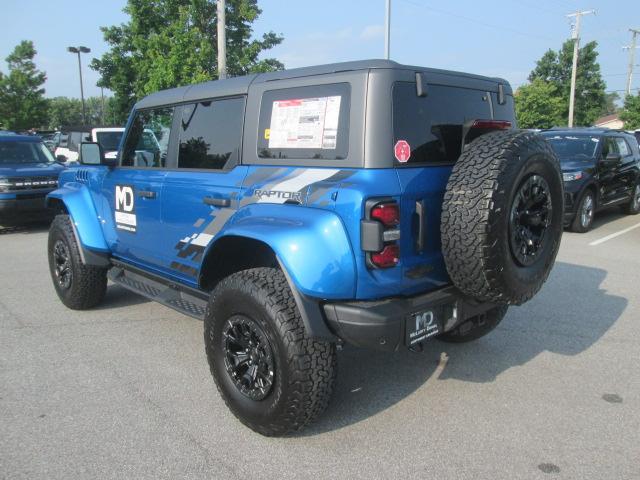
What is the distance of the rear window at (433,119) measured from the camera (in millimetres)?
2799

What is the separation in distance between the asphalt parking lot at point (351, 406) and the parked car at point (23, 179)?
478cm

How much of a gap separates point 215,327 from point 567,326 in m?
3.23

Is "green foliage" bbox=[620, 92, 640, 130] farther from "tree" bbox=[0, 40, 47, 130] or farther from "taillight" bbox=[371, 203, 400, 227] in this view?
"tree" bbox=[0, 40, 47, 130]

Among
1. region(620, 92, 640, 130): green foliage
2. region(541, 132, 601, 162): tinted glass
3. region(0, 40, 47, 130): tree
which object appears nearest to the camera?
region(541, 132, 601, 162): tinted glass

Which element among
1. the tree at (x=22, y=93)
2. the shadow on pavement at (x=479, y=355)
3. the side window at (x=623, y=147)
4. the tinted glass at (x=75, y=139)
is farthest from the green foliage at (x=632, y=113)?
the tree at (x=22, y=93)

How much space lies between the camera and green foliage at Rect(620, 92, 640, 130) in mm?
35562

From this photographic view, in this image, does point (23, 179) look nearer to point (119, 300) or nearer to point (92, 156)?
point (119, 300)

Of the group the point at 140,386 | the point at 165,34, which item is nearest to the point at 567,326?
the point at 140,386

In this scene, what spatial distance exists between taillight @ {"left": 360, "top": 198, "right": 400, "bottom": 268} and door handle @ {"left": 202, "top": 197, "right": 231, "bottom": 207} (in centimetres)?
106

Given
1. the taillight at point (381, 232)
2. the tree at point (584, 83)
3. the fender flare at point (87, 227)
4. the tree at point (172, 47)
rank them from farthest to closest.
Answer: the tree at point (584, 83)
the tree at point (172, 47)
the fender flare at point (87, 227)
the taillight at point (381, 232)

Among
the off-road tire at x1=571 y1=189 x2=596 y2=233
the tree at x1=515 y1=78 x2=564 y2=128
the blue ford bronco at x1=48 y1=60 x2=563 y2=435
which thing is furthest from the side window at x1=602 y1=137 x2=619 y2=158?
the tree at x1=515 y1=78 x2=564 y2=128

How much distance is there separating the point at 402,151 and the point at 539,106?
46382 mm

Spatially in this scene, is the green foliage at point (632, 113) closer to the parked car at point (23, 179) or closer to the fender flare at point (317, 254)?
the parked car at point (23, 179)

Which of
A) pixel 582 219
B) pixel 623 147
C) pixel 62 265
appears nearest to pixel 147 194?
pixel 62 265
